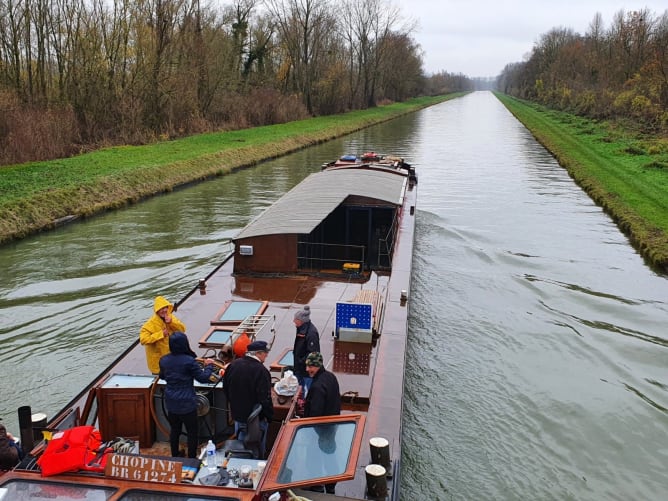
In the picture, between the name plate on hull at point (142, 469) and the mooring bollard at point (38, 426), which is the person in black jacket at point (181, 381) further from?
the mooring bollard at point (38, 426)

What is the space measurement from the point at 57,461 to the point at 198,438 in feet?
6.04

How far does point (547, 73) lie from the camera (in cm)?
9244

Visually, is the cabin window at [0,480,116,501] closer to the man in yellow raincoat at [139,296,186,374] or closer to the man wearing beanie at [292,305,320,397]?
the man in yellow raincoat at [139,296,186,374]

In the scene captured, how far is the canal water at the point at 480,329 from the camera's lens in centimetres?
805

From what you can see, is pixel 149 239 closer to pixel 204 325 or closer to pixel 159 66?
pixel 204 325

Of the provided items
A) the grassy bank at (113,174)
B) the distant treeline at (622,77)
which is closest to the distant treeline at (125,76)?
the grassy bank at (113,174)

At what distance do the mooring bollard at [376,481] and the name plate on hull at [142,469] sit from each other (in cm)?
180

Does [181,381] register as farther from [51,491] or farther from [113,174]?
[113,174]

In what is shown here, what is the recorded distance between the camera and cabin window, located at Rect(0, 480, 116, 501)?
4559mm

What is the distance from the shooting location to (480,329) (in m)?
12.0

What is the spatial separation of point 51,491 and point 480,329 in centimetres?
916

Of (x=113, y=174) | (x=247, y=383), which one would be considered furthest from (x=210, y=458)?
(x=113, y=174)

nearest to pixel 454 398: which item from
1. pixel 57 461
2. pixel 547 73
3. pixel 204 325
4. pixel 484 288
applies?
pixel 204 325

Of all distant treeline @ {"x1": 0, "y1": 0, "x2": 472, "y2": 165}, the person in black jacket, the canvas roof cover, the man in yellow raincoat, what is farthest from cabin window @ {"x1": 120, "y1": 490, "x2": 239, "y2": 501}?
distant treeline @ {"x1": 0, "y1": 0, "x2": 472, "y2": 165}
